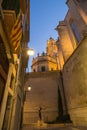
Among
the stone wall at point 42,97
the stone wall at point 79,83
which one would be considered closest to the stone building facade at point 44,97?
the stone wall at point 42,97

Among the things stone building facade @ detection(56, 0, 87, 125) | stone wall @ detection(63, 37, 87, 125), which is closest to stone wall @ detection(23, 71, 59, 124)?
stone building facade @ detection(56, 0, 87, 125)

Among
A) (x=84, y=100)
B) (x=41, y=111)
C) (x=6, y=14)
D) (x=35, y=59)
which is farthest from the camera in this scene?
(x=35, y=59)

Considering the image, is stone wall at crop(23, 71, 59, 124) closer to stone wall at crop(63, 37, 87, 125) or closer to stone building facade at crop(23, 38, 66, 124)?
stone building facade at crop(23, 38, 66, 124)

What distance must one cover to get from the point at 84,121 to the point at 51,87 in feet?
34.3

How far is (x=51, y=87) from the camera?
2153 centimetres

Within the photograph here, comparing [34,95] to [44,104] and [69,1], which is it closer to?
[44,104]

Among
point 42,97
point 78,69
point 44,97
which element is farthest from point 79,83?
point 42,97

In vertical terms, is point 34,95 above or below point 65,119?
above

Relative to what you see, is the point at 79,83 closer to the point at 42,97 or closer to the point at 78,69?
the point at 78,69

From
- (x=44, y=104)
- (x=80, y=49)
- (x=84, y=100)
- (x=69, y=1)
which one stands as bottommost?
(x=84, y=100)

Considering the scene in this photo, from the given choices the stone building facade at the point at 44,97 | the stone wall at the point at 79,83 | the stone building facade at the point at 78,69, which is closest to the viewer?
the stone wall at the point at 79,83

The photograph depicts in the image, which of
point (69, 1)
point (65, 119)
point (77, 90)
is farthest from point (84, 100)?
point (69, 1)

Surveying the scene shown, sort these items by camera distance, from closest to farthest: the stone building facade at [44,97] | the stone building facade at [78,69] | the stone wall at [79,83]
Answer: the stone wall at [79,83]
the stone building facade at [78,69]
the stone building facade at [44,97]

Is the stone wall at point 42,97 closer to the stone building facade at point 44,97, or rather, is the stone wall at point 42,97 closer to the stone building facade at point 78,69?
the stone building facade at point 44,97
